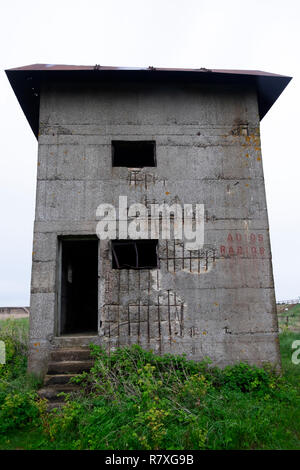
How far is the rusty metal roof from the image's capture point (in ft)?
20.7

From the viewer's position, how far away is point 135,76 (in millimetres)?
6547

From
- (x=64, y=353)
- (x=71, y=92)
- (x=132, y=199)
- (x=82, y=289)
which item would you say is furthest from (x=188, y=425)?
(x=82, y=289)

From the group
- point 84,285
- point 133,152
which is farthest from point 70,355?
point 84,285

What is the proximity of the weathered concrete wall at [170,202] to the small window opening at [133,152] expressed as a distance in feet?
0.56

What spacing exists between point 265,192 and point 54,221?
3892 millimetres

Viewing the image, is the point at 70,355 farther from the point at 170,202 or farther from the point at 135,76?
the point at 135,76

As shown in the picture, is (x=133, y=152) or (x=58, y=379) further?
(x=133, y=152)

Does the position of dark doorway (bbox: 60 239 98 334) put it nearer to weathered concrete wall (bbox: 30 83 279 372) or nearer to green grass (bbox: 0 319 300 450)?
weathered concrete wall (bbox: 30 83 279 372)

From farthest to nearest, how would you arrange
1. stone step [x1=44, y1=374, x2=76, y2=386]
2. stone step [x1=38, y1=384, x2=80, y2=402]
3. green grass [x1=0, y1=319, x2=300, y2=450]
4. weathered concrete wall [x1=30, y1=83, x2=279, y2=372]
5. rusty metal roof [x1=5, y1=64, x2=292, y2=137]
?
rusty metal roof [x1=5, y1=64, x2=292, y2=137], weathered concrete wall [x1=30, y1=83, x2=279, y2=372], stone step [x1=44, y1=374, x2=76, y2=386], stone step [x1=38, y1=384, x2=80, y2=402], green grass [x1=0, y1=319, x2=300, y2=450]

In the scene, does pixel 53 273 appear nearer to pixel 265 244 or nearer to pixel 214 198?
pixel 214 198

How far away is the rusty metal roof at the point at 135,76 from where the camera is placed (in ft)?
20.7

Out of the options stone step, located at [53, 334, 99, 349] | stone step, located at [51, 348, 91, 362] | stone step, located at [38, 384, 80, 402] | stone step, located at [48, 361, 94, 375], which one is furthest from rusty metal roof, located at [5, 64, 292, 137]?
stone step, located at [38, 384, 80, 402]

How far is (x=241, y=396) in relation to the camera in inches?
196

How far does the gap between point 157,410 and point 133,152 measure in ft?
17.3
